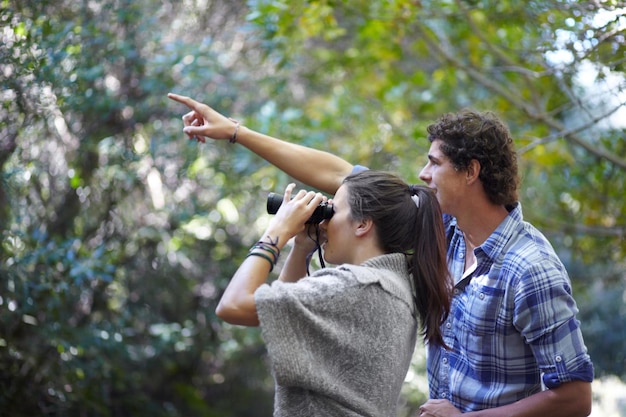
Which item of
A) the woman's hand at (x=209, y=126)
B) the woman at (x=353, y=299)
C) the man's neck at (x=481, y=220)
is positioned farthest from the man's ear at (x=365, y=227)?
the woman's hand at (x=209, y=126)

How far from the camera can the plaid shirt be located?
1909mm

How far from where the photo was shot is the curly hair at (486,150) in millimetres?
2166

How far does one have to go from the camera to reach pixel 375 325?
69.9 inches

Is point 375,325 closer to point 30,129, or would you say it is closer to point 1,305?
point 1,305

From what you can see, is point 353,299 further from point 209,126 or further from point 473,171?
point 209,126

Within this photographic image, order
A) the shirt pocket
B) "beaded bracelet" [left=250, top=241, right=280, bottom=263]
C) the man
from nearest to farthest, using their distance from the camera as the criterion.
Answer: "beaded bracelet" [left=250, top=241, right=280, bottom=263], the man, the shirt pocket

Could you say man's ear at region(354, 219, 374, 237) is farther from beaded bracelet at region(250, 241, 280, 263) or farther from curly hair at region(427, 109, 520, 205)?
curly hair at region(427, 109, 520, 205)

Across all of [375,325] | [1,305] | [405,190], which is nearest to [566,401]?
→ [375,325]

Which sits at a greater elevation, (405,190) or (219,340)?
(405,190)

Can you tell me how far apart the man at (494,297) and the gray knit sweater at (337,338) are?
13.3 inches

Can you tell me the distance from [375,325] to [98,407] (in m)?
2.75

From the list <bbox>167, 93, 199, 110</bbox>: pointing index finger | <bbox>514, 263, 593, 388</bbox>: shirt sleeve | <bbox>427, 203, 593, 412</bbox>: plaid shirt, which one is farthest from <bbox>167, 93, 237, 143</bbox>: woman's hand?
<bbox>514, 263, 593, 388</bbox>: shirt sleeve

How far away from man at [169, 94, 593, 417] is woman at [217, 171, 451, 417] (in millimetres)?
177

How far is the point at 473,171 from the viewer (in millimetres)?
2174
